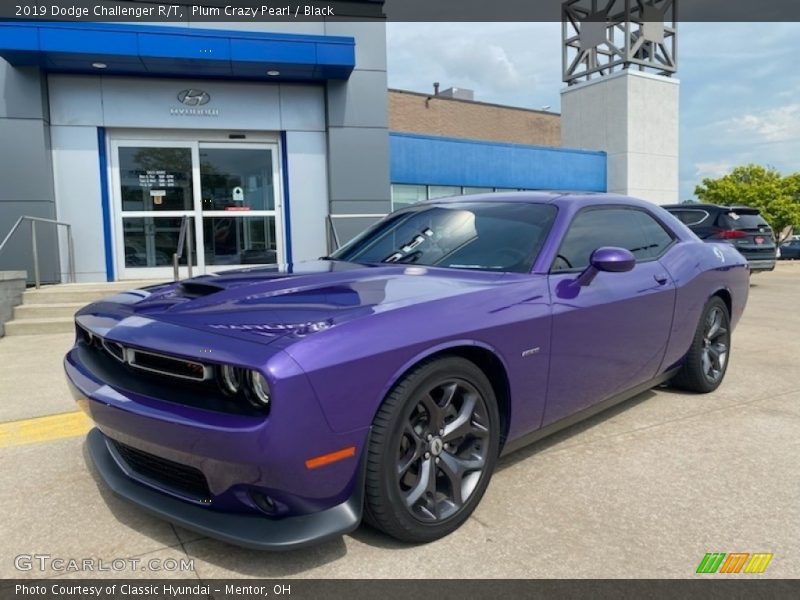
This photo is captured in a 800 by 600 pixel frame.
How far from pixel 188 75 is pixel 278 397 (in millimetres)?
10180

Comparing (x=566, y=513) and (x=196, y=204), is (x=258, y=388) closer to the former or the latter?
(x=566, y=513)

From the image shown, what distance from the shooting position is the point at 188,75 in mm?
10617

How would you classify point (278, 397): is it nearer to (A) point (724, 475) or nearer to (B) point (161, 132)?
(A) point (724, 475)

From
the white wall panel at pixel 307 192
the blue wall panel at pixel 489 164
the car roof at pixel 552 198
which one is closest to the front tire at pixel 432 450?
the car roof at pixel 552 198

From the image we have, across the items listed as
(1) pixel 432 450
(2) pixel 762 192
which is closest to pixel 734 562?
(1) pixel 432 450

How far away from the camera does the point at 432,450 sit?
8.05 feet

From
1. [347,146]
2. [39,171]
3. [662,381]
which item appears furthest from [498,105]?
[662,381]

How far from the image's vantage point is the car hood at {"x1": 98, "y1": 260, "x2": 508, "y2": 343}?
7.23ft

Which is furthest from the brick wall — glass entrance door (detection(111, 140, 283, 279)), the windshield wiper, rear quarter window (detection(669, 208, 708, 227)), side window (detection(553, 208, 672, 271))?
the windshield wiper

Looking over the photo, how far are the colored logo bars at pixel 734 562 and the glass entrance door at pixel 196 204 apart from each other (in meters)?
9.60

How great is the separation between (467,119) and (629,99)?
16171 mm

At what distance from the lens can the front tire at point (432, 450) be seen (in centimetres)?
223

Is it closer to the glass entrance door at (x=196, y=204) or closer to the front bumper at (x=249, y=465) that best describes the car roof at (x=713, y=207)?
the glass entrance door at (x=196, y=204)

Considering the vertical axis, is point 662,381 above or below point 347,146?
below
